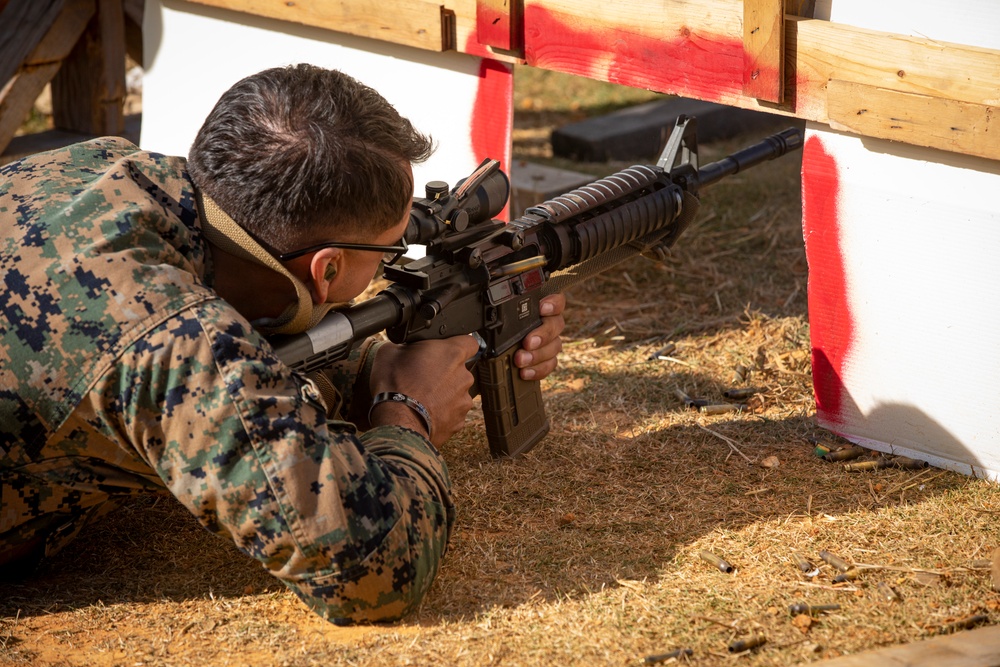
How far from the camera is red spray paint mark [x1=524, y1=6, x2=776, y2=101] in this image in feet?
13.1

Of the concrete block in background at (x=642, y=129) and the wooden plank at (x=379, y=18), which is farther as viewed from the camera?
the concrete block in background at (x=642, y=129)

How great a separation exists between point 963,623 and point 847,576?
0.33 m

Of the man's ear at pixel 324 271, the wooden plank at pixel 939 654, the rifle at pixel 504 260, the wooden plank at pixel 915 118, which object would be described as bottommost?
the wooden plank at pixel 939 654

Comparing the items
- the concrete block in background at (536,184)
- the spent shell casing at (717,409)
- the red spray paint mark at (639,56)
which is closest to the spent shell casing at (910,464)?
the spent shell casing at (717,409)

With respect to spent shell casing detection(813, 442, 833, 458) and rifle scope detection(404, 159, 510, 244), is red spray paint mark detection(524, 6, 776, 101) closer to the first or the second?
→ rifle scope detection(404, 159, 510, 244)

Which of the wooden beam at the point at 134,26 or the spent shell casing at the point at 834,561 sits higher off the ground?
the wooden beam at the point at 134,26

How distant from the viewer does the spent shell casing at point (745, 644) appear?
8.68 feet

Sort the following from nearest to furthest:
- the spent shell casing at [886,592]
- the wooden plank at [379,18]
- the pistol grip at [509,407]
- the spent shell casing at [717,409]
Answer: the spent shell casing at [886,592] < the pistol grip at [509,407] < the spent shell casing at [717,409] < the wooden plank at [379,18]

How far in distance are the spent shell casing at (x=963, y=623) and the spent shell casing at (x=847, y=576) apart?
30 centimetres

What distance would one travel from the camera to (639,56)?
13.9ft

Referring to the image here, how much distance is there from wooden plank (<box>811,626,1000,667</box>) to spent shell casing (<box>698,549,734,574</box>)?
51 cm

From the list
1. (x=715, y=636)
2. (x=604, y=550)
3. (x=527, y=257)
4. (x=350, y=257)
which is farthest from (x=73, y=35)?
(x=715, y=636)

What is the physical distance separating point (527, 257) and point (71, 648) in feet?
6.14

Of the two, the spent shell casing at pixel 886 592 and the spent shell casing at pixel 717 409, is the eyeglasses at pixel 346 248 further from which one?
the spent shell casing at pixel 717 409
